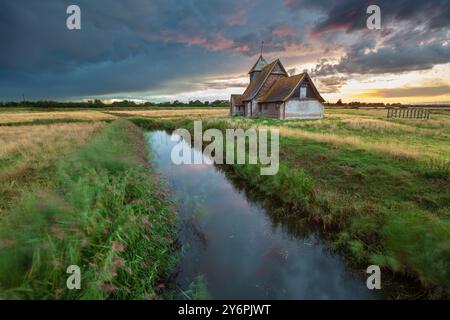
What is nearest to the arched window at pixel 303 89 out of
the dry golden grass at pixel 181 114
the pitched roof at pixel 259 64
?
the pitched roof at pixel 259 64

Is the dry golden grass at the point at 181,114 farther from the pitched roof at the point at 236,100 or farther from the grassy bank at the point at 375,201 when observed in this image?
the grassy bank at the point at 375,201

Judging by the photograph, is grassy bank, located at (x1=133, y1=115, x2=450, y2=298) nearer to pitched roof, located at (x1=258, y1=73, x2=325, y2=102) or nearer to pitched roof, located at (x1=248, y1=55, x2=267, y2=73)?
pitched roof, located at (x1=258, y1=73, x2=325, y2=102)

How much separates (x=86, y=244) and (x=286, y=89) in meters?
28.5

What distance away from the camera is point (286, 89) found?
28703 millimetres

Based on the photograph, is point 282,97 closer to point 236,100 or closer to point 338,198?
point 236,100

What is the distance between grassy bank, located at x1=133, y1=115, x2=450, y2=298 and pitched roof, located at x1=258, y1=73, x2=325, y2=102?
16.5 meters

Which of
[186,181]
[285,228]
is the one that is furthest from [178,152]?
[285,228]

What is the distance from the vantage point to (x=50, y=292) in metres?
3.04

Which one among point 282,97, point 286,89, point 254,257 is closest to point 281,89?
point 286,89

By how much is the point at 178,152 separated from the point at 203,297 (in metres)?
13.5

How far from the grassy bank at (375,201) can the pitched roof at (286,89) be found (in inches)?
649
